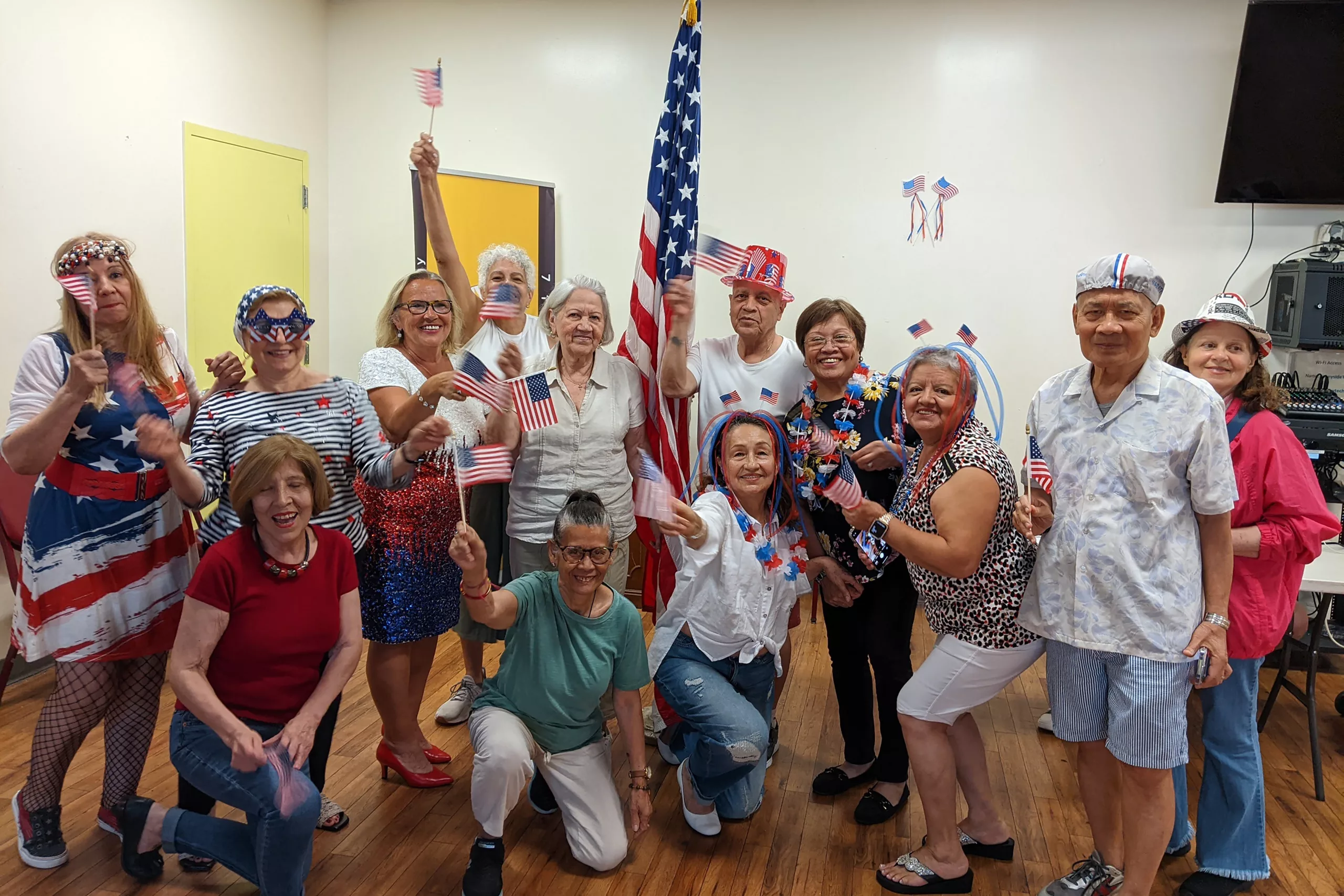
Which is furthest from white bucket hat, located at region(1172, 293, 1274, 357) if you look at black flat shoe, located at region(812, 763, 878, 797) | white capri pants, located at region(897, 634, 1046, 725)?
black flat shoe, located at region(812, 763, 878, 797)

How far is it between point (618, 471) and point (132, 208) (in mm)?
2718

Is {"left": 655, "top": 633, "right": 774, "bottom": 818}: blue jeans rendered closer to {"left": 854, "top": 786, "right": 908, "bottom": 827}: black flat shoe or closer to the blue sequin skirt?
{"left": 854, "top": 786, "right": 908, "bottom": 827}: black flat shoe

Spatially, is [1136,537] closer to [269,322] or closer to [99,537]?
[269,322]

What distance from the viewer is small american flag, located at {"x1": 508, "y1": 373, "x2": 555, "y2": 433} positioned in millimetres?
2652

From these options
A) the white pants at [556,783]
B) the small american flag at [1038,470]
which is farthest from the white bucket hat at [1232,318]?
the white pants at [556,783]

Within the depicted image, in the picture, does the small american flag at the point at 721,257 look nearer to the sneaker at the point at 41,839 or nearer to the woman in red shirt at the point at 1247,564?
the woman in red shirt at the point at 1247,564

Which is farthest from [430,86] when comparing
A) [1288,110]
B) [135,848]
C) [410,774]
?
[1288,110]

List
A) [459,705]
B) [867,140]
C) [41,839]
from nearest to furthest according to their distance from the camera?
[41,839], [459,705], [867,140]

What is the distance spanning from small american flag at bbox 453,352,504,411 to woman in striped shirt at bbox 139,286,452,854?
0.36 ft

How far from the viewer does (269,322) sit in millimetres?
2436

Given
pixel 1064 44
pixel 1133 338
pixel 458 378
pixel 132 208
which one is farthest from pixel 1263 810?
pixel 132 208

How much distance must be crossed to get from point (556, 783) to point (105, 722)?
122cm

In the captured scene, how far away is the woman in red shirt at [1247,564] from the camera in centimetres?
239

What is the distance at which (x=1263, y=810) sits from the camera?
8.28ft
